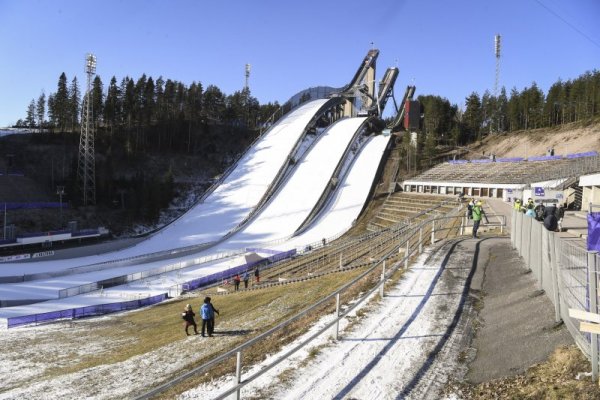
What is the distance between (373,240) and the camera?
25609 mm

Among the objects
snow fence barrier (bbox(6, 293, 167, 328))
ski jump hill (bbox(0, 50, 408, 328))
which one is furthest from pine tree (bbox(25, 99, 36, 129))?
snow fence barrier (bbox(6, 293, 167, 328))

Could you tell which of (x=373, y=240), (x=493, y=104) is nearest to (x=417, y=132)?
(x=493, y=104)

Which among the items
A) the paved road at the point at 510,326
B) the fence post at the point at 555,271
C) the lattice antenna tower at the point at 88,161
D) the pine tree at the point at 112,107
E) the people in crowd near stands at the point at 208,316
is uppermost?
the pine tree at the point at 112,107

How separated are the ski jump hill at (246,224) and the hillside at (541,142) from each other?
16928mm

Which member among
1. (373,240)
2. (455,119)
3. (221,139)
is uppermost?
(455,119)

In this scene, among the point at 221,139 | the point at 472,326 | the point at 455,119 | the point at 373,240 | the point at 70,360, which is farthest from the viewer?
the point at 455,119

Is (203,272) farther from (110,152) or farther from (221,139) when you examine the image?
(221,139)

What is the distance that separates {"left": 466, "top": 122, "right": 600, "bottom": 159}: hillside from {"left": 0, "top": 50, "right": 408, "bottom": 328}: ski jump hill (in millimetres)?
16928

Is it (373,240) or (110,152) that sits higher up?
(110,152)

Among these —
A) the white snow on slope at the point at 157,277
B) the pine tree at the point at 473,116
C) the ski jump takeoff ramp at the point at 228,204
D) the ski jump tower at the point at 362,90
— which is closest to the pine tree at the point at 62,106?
the ski jump takeoff ramp at the point at 228,204

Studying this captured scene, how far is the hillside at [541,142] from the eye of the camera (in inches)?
2010

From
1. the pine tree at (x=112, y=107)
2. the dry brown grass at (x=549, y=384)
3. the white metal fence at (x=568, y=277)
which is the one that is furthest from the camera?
the pine tree at (x=112, y=107)

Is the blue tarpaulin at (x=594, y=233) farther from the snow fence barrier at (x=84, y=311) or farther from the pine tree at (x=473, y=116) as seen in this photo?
the pine tree at (x=473, y=116)

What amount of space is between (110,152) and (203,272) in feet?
112
